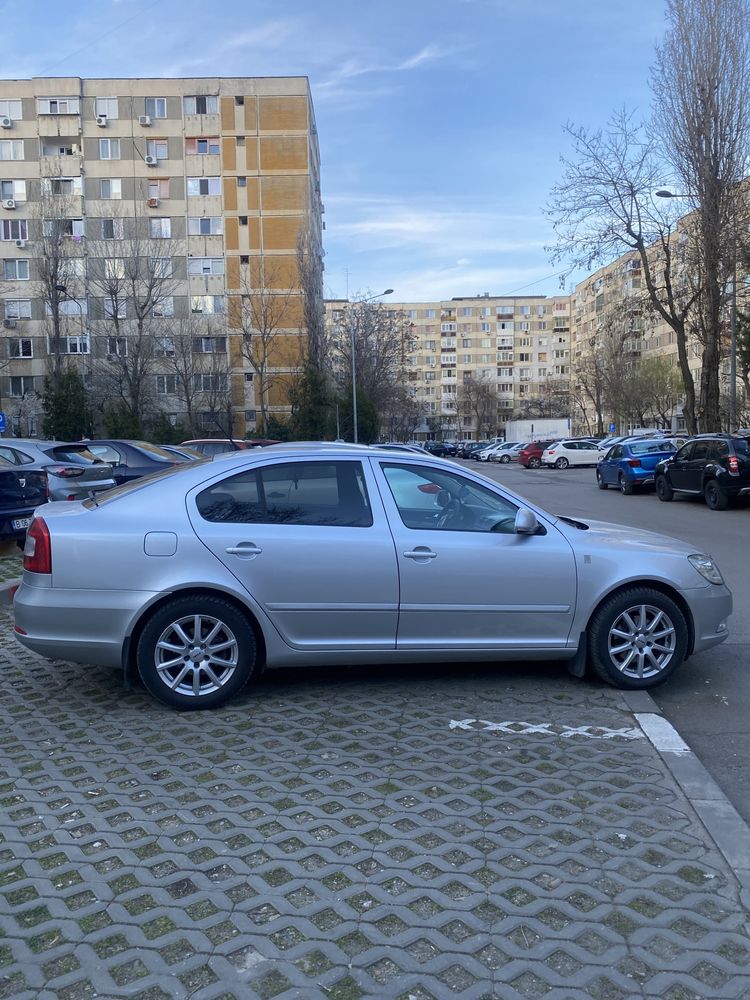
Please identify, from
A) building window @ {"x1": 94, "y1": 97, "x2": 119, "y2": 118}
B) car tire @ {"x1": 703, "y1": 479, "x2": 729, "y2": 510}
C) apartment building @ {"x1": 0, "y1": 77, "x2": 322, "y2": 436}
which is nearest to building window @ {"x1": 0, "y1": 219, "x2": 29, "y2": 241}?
apartment building @ {"x1": 0, "y1": 77, "x2": 322, "y2": 436}

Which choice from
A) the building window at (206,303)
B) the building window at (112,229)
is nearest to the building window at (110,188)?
the building window at (112,229)

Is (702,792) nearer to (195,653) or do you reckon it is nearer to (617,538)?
(617,538)

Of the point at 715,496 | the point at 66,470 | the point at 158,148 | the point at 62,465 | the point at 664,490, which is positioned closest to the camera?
the point at 66,470

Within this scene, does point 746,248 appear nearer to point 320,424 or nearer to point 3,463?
point 3,463

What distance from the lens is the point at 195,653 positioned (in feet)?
16.1

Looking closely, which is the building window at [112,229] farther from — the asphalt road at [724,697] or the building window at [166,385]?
the asphalt road at [724,697]

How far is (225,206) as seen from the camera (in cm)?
5381

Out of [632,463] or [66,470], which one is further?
[632,463]

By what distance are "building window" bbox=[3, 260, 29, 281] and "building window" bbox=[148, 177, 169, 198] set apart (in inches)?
368

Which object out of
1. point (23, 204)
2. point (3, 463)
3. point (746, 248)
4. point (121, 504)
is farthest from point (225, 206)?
point (121, 504)

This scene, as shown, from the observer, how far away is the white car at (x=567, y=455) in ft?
157

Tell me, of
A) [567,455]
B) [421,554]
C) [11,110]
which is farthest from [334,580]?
[11,110]

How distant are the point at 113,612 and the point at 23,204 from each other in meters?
56.4

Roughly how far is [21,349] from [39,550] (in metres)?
54.2
